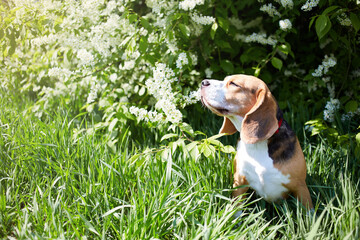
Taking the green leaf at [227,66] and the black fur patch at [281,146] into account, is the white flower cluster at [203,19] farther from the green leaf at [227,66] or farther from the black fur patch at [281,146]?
the black fur patch at [281,146]

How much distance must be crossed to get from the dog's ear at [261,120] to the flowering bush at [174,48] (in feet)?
2.12

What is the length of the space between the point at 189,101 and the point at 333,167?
1.23m

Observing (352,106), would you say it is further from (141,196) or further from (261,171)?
(141,196)

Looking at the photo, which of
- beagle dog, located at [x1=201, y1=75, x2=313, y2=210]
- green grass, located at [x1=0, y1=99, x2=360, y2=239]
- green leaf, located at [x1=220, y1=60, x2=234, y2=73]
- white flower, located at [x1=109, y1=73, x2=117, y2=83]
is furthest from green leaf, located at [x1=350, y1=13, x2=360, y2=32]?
white flower, located at [x1=109, y1=73, x2=117, y2=83]

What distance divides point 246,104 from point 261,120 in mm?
148

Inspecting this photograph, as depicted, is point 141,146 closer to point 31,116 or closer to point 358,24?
point 31,116

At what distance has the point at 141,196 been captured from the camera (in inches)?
90.0

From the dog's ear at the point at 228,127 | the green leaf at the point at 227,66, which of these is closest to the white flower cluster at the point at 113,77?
the green leaf at the point at 227,66

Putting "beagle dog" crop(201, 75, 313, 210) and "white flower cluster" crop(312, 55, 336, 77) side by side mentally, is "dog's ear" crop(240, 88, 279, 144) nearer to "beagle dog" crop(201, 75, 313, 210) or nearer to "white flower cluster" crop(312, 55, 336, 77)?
"beagle dog" crop(201, 75, 313, 210)

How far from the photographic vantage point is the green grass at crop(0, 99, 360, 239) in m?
A: 2.09

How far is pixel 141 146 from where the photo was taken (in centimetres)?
356

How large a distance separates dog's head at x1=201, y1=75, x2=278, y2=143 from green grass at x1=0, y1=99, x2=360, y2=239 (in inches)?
17.6

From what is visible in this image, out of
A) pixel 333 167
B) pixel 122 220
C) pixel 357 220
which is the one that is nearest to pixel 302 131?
pixel 333 167

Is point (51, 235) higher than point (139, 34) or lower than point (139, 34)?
lower
